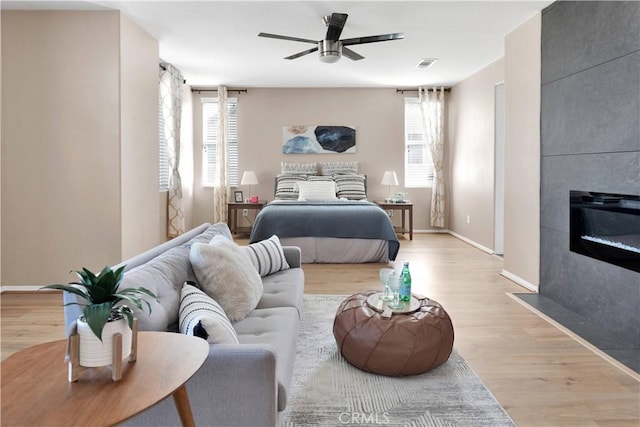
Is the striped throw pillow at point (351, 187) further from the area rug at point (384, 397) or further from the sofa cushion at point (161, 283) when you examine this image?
the sofa cushion at point (161, 283)

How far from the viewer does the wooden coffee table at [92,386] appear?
33.1 inches

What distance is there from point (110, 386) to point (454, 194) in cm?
678

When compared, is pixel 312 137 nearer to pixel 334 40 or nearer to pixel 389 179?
pixel 389 179

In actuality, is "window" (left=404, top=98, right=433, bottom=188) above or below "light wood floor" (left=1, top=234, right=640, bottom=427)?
above

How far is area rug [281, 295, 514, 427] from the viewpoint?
1.78m

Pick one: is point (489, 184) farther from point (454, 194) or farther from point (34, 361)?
point (34, 361)

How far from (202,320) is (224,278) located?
1.76 ft

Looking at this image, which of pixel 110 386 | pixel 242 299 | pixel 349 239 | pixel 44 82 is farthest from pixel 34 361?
pixel 349 239

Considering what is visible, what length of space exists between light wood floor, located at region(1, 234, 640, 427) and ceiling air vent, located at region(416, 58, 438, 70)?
9.10 ft

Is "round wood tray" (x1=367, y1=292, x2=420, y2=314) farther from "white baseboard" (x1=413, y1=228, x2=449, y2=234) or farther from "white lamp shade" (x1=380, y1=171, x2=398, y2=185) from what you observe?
"white baseboard" (x1=413, y1=228, x2=449, y2=234)

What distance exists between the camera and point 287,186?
261 inches

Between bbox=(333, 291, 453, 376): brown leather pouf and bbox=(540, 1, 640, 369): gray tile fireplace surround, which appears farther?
bbox=(540, 1, 640, 369): gray tile fireplace surround

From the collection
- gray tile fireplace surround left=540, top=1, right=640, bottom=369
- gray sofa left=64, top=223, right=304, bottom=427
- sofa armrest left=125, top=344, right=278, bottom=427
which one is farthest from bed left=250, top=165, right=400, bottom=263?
sofa armrest left=125, top=344, right=278, bottom=427

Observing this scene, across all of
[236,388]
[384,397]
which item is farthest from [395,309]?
[236,388]
